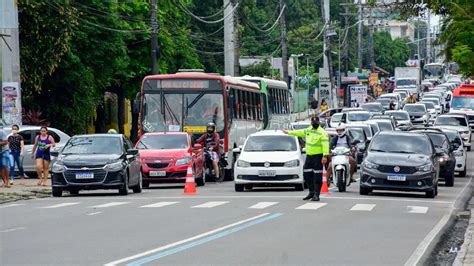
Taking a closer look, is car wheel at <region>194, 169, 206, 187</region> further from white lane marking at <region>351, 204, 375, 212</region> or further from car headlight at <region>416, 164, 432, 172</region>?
white lane marking at <region>351, 204, 375, 212</region>

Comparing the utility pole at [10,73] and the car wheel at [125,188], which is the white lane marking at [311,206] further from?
the utility pole at [10,73]

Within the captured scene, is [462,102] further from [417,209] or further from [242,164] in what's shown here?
[417,209]

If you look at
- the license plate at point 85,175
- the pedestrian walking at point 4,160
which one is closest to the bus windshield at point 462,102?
the pedestrian walking at point 4,160

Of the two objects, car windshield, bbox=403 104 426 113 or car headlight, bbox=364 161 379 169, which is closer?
car headlight, bbox=364 161 379 169

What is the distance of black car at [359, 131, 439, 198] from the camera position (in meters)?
30.4

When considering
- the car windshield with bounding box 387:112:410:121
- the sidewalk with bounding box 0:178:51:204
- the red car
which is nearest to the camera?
the sidewalk with bounding box 0:178:51:204

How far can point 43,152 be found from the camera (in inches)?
1425

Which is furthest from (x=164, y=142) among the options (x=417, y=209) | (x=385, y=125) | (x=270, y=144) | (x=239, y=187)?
(x=385, y=125)

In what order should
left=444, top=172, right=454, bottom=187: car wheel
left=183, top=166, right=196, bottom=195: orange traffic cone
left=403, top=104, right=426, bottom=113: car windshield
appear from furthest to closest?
left=403, top=104, right=426, bottom=113: car windshield
left=444, top=172, right=454, bottom=187: car wheel
left=183, top=166, right=196, bottom=195: orange traffic cone

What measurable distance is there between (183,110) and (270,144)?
777cm

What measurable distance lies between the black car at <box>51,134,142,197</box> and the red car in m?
3.42

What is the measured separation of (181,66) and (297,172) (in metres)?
38.9

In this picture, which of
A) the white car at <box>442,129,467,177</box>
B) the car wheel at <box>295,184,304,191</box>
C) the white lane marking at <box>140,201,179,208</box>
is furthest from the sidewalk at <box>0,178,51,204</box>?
the white car at <box>442,129,467,177</box>

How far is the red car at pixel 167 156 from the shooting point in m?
35.8
